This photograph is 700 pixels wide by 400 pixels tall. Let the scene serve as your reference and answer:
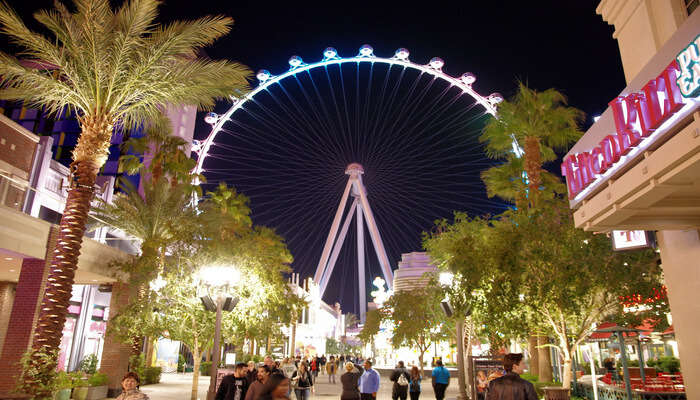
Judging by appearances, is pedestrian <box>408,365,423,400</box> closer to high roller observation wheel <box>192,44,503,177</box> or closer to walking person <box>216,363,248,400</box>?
walking person <box>216,363,248,400</box>

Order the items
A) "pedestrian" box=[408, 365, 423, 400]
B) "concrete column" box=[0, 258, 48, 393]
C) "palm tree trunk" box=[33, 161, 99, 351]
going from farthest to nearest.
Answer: "concrete column" box=[0, 258, 48, 393]
"pedestrian" box=[408, 365, 423, 400]
"palm tree trunk" box=[33, 161, 99, 351]

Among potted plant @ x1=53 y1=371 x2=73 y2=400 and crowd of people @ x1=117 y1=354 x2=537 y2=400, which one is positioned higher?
crowd of people @ x1=117 y1=354 x2=537 y2=400

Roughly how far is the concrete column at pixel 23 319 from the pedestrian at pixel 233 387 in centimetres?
1044

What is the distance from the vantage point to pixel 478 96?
40594 millimetres

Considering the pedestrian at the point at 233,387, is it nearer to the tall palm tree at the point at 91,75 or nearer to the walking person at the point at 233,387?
the walking person at the point at 233,387

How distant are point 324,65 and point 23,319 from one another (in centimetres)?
3157

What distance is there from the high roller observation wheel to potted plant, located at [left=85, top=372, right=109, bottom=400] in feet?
70.8

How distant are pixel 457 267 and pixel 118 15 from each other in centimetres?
1446

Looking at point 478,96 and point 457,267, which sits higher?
point 478,96

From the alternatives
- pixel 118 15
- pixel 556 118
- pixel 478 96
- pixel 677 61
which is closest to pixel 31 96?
pixel 118 15

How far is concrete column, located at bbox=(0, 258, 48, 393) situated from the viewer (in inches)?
687

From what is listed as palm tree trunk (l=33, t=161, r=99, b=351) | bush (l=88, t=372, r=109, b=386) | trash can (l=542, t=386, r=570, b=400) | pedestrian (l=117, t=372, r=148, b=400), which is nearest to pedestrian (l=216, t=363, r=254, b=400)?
pedestrian (l=117, t=372, r=148, b=400)

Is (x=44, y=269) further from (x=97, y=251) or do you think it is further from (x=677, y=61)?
(x=677, y=61)

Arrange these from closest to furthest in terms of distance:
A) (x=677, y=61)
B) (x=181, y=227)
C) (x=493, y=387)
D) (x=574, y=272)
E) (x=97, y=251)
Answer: (x=493, y=387)
(x=677, y=61)
(x=574, y=272)
(x=97, y=251)
(x=181, y=227)
